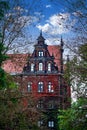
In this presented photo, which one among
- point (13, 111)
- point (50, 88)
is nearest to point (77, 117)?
point (13, 111)

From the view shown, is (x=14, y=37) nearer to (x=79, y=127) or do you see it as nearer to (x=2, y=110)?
(x=2, y=110)

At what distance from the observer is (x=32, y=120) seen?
2528 centimetres

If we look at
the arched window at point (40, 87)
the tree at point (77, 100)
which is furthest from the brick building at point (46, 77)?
the tree at point (77, 100)

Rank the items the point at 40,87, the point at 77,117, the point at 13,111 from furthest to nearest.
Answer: the point at 40,87 → the point at 13,111 → the point at 77,117

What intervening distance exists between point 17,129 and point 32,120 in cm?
175

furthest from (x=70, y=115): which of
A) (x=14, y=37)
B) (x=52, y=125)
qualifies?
(x=52, y=125)

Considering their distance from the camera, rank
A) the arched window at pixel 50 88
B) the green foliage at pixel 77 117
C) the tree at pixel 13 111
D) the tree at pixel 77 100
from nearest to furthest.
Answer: the tree at pixel 77 100
the green foliage at pixel 77 117
the tree at pixel 13 111
the arched window at pixel 50 88

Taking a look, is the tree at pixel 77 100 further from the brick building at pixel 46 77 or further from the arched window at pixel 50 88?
the arched window at pixel 50 88

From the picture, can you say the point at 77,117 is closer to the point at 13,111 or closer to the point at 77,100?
the point at 77,100

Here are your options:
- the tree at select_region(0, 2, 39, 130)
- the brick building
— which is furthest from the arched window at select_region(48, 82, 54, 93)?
the tree at select_region(0, 2, 39, 130)

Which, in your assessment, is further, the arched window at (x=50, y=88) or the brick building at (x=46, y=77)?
the arched window at (x=50, y=88)

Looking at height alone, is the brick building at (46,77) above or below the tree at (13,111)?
below

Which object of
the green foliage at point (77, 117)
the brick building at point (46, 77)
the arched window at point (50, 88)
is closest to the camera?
the green foliage at point (77, 117)

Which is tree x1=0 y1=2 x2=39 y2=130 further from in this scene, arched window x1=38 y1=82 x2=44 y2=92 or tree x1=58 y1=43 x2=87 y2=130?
arched window x1=38 y1=82 x2=44 y2=92
